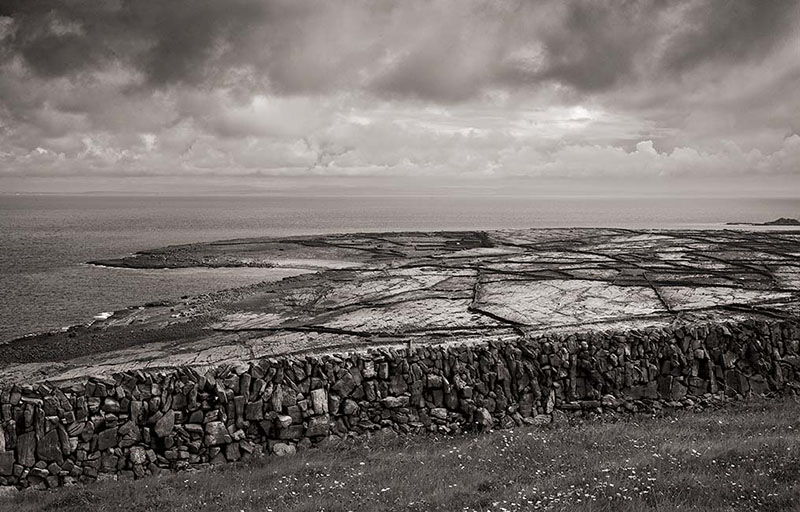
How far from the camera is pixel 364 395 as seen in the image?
16266 millimetres

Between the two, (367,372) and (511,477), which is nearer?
(511,477)

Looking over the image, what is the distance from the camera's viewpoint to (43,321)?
3844 cm

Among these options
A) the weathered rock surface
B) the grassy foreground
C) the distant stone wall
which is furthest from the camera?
the weathered rock surface

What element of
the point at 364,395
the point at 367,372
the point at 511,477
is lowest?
the point at 511,477

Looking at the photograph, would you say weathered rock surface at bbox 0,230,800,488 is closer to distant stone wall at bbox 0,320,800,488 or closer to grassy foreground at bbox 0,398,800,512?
distant stone wall at bbox 0,320,800,488

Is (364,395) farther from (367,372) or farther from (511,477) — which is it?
(511,477)

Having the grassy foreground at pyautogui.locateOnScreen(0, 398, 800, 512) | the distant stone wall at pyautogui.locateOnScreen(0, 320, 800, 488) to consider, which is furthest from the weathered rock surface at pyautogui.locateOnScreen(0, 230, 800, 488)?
the grassy foreground at pyautogui.locateOnScreen(0, 398, 800, 512)

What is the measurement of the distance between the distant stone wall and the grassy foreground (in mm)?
847

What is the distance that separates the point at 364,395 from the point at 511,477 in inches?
204

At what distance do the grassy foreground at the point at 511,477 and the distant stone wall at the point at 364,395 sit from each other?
33.4 inches

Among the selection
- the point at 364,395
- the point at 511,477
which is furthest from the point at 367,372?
the point at 511,477

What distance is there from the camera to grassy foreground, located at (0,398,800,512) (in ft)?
34.8

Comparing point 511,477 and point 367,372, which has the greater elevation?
point 367,372

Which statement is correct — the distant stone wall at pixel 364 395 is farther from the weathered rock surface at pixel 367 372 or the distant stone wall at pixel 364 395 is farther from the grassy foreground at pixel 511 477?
the grassy foreground at pixel 511 477
